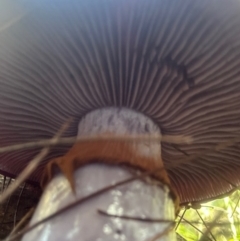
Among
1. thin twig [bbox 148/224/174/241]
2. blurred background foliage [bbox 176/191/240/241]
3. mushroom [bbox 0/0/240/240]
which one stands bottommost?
blurred background foliage [bbox 176/191/240/241]

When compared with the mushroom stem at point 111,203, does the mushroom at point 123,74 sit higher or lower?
higher

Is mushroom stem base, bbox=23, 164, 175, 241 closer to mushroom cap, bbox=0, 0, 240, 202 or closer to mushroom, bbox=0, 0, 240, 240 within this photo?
mushroom, bbox=0, 0, 240, 240

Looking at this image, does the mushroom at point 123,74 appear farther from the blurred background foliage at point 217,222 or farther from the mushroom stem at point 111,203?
the blurred background foliage at point 217,222

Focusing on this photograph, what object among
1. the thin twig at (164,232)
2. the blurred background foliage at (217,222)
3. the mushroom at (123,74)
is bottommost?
the blurred background foliage at (217,222)

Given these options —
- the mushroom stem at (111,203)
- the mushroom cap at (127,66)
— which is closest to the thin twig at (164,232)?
the mushroom stem at (111,203)

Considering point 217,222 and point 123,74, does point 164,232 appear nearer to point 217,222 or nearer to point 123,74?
point 123,74

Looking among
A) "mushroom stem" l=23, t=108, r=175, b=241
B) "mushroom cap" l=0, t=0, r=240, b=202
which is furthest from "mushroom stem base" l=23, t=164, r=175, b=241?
"mushroom cap" l=0, t=0, r=240, b=202

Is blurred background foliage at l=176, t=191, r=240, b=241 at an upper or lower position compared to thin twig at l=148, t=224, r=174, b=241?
lower

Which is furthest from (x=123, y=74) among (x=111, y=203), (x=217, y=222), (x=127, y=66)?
(x=217, y=222)

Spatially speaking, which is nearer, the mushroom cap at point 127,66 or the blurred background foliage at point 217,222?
the mushroom cap at point 127,66

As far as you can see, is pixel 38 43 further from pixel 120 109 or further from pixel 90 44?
pixel 120 109
